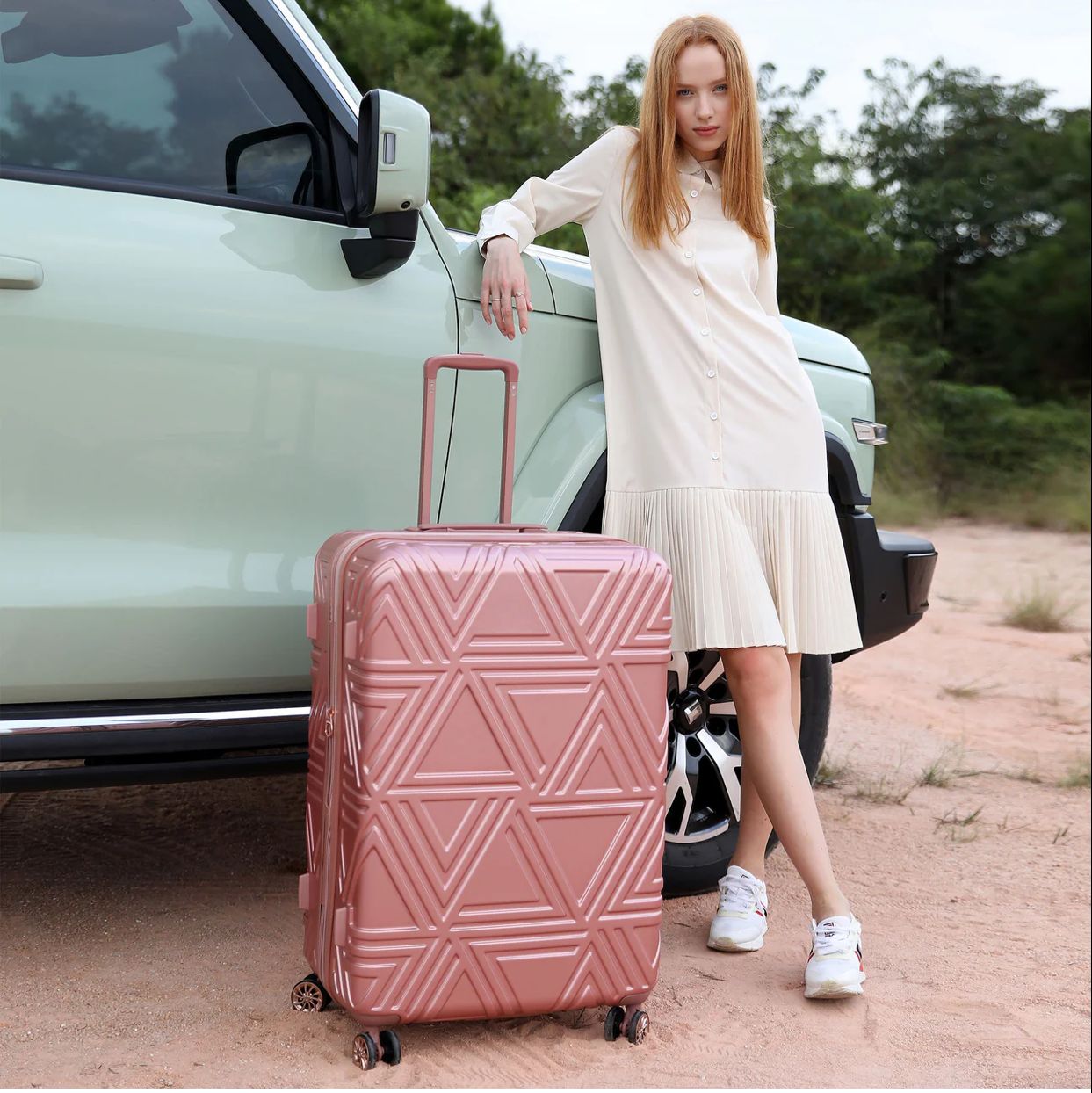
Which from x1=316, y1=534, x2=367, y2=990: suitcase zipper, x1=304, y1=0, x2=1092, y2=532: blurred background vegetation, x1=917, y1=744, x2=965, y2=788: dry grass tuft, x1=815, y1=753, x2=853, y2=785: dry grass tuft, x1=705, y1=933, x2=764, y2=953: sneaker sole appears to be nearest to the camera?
x1=316, y1=534, x2=367, y2=990: suitcase zipper

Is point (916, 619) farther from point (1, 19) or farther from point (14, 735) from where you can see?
point (1, 19)

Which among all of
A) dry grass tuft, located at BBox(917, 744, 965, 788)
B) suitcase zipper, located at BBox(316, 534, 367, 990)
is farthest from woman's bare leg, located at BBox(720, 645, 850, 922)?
dry grass tuft, located at BBox(917, 744, 965, 788)

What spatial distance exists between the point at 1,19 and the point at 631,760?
1.78 meters

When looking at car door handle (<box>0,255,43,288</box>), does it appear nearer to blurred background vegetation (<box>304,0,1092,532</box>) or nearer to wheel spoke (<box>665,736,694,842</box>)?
wheel spoke (<box>665,736,694,842</box>)

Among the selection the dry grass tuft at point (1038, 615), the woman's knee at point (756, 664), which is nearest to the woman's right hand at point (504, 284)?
the woman's knee at point (756, 664)

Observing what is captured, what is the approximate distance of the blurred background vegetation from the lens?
17.5 metres

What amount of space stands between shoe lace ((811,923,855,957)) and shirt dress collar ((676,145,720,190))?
1540 millimetres

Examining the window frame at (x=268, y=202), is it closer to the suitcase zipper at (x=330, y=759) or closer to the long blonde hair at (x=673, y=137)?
the long blonde hair at (x=673, y=137)

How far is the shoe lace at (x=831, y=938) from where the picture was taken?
2.62m

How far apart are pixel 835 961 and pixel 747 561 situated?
79cm

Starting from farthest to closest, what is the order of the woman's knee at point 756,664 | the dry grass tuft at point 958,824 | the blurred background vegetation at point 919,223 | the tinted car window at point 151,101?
the blurred background vegetation at point 919,223 < the dry grass tuft at point 958,824 < the woman's knee at point 756,664 < the tinted car window at point 151,101

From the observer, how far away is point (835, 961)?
2.60 metres

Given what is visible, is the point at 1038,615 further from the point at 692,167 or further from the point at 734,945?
the point at 692,167

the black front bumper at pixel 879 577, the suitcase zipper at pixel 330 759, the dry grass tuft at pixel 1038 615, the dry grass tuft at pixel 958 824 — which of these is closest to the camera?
the suitcase zipper at pixel 330 759
